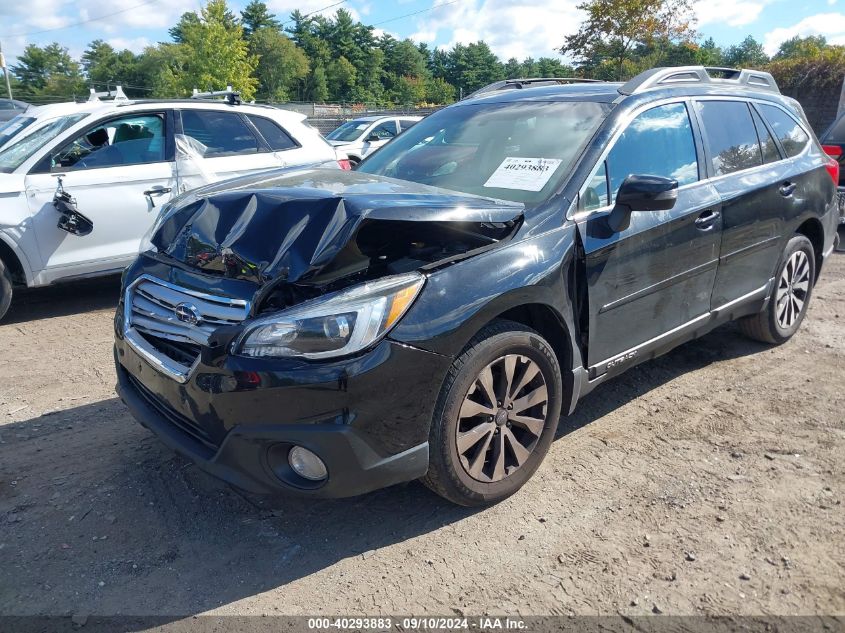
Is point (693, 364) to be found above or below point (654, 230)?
below

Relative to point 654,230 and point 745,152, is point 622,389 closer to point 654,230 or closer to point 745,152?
point 654,230

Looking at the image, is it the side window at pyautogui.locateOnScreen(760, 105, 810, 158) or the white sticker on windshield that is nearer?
the white sticker on windshield

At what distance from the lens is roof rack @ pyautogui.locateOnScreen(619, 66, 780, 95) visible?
3.88m

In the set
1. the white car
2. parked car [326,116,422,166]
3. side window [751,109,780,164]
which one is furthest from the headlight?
parked car [326,116,422,166]

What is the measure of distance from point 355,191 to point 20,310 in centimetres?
491

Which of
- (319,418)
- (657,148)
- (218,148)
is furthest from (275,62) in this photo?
(319,418)

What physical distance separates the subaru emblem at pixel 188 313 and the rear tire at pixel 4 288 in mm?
3793

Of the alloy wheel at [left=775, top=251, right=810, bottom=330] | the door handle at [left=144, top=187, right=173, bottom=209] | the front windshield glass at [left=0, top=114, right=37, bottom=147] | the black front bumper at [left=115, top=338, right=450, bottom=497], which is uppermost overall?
the front windshield glass at [left=0, top=114, right=37, bottom=147]

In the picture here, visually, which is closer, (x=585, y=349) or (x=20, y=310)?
(x=585, y=349)

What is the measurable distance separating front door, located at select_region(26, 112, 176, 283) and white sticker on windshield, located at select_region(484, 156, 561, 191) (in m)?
3.89

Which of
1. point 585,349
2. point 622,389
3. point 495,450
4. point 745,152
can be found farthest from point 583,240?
point 745,152

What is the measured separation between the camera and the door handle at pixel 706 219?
3.85 meters

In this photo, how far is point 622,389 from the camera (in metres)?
4.45

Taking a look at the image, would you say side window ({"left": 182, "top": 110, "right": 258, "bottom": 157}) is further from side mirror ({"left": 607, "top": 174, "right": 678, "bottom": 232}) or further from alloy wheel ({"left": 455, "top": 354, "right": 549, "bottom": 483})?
alloy wheel ({"left": 455, "top": 354, "right": 549, "bottom": 483})
